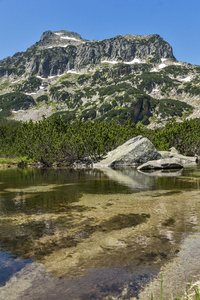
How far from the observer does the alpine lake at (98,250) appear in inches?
219

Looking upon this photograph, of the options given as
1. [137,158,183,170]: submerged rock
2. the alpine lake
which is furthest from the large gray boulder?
the alpine lake

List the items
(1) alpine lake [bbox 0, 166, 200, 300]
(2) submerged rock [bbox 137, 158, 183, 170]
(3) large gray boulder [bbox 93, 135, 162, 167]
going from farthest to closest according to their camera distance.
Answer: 1. (3) large gray boulder [bbox 93, 135, 162, 167]
2. (2) submerged rock [bbox 137, 158, 183, 170]
3. (1) alpine lake [bbox 0, 166, 200, 300]

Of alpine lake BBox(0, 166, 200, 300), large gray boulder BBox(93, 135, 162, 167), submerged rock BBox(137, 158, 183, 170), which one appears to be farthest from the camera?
large gray boulder BBox(93, 135, 162, 167)

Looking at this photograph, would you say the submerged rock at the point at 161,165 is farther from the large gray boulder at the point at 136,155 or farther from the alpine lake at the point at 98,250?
the alpine lake at the point at 98,250

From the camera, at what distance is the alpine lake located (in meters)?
A: 5.57

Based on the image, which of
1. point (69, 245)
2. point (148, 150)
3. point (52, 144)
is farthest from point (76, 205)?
point (52, 144)

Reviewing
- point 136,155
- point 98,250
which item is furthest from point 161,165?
point 98,250

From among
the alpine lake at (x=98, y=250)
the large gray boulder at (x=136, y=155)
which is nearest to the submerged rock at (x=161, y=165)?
the large gray boulder at (x=136, y=155)

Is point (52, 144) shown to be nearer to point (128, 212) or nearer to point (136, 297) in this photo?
point (128, 212)

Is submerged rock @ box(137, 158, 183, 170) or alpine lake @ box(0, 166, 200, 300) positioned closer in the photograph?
alpine lake @ box(0, 166, 200, 300)

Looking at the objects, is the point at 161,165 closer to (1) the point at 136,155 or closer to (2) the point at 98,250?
(1) the point at 136,155

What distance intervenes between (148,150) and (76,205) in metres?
37.2

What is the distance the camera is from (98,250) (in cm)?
777

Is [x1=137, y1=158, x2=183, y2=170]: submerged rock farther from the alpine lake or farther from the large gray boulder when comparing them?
the alpine lake
